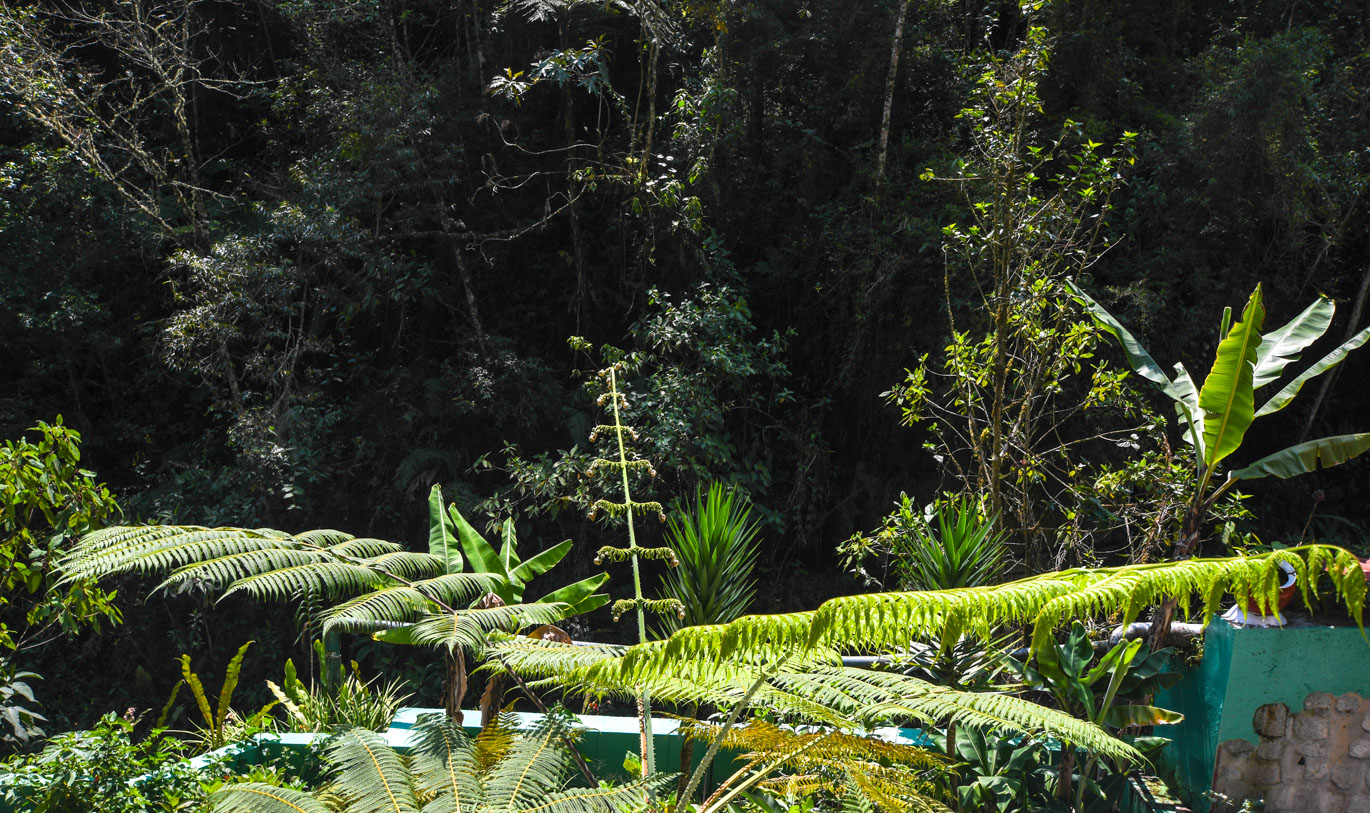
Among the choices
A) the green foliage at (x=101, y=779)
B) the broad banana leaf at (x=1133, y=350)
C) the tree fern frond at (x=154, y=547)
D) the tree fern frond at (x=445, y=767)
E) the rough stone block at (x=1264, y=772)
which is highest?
the broad banana leaf at (x=1133, y=350)

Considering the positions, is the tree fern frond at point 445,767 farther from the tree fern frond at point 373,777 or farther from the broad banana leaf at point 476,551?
the broad banana leaf at point 476,551

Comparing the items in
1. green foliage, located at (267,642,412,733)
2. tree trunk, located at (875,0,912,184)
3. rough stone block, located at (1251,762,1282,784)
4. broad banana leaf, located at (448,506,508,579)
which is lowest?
rough stone block, located at (1251,762,1282,784)

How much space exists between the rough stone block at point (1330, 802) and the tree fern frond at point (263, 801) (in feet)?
13.9

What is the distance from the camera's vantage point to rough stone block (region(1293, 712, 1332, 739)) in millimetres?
3949

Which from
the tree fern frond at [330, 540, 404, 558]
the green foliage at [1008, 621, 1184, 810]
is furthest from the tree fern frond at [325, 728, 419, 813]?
the green foliage at [1008, 621, 1184, 810]

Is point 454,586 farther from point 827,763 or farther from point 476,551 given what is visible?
point 827,763

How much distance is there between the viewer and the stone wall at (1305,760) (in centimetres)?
392

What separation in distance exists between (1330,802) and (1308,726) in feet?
1.43

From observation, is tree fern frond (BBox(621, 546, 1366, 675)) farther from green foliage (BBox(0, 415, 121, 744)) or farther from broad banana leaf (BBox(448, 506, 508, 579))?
green foliage (BBox(0, 415, 121, 744))

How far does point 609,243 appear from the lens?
8.33 m

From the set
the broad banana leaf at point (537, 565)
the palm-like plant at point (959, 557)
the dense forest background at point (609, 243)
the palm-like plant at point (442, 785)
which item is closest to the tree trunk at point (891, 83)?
the dense forest background at point (609, 243)

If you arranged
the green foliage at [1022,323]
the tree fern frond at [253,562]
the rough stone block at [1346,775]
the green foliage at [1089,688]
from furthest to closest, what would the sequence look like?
the green foliage at [1022,323], the rough stone block at [1346,775], the green foliage at [1089,688], the tree fern frond at [253,562]

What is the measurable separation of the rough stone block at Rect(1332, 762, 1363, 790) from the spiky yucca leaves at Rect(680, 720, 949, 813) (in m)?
2.49

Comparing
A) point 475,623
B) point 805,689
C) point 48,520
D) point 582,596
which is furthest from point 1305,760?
point 48,520
